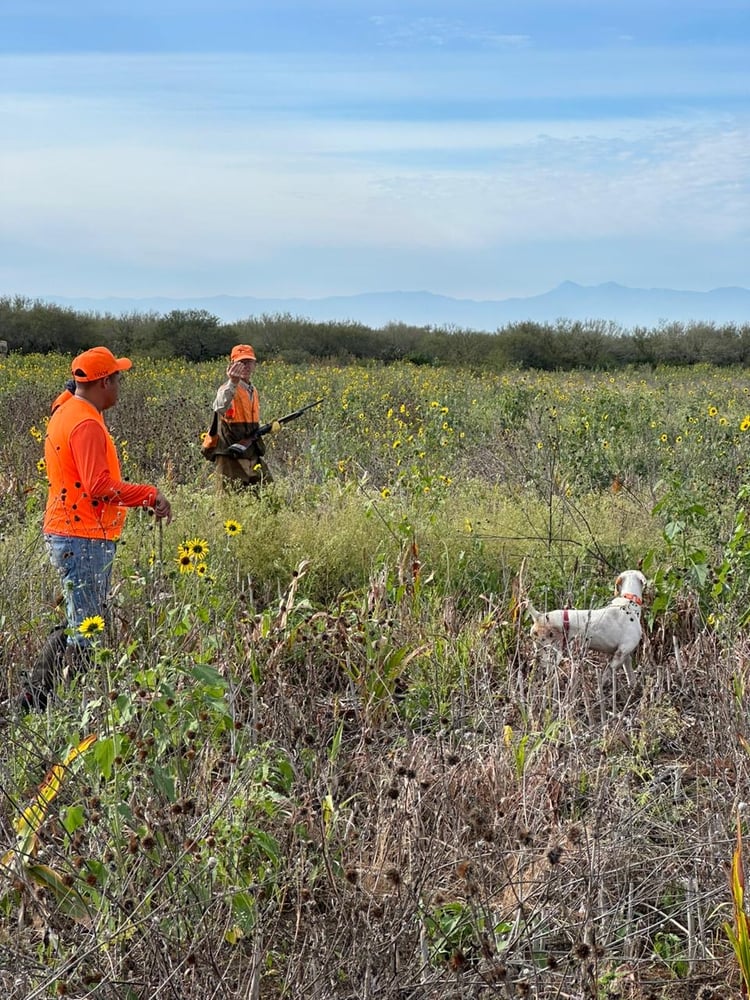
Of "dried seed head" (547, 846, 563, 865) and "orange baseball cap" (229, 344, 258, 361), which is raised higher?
"orange baseball cap" (229, 344, 258, 361)

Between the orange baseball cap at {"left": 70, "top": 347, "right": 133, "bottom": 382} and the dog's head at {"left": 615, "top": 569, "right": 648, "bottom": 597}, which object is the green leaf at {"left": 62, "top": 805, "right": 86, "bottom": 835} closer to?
the orange baseball cap at {"left": 70, "top": 347, "right": 133, "bottom": 382}

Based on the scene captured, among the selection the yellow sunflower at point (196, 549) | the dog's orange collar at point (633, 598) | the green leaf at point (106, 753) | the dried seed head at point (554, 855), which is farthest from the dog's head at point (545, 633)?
the green leaf at point (106, 753)

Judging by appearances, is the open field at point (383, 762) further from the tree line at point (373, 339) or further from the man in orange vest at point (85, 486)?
the tree line at point (373, 339)

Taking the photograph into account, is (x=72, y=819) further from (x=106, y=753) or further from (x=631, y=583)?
(x=631, y=583)

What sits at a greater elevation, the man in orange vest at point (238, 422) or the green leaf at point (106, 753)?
the man in orange vest at point (238, 422)

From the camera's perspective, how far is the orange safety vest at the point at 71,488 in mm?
4516

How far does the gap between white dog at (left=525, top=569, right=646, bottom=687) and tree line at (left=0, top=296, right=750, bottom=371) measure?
23536 mm

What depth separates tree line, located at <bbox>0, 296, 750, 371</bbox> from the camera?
95.2 feet

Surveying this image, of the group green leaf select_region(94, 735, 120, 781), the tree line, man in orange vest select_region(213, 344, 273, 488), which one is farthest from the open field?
the tree line

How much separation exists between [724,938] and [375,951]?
108cm

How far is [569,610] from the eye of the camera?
435 centimetres

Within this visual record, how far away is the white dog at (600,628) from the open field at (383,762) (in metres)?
0.10

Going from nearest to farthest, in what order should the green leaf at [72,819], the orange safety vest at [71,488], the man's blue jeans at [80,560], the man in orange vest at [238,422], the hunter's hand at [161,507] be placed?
the green leaf at [72,819]
the hunter's hand at [161,507]
the man's blue jeans at [80,560]
the orange safety vest at [71,488]
the man in orange vest at [238,422]

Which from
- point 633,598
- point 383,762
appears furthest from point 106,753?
point 633,598
